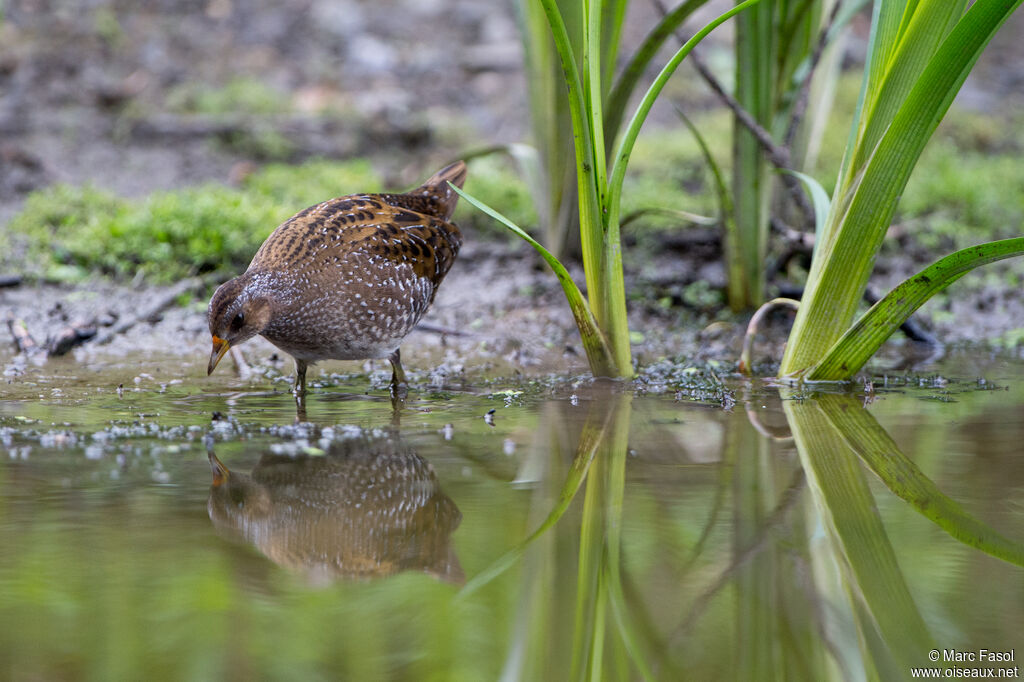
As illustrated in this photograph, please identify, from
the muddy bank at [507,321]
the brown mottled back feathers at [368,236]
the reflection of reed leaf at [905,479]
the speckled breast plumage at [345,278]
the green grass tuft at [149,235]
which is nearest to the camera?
the reflection of reed leaf at [905,479]

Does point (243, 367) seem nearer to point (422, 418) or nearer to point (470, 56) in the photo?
point (422, 418)

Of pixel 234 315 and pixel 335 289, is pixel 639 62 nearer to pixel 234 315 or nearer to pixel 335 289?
pixel 335 289

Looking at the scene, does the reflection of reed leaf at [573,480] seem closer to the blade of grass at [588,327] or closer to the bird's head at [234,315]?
the blade of grass at [588,327]

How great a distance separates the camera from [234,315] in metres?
3.85

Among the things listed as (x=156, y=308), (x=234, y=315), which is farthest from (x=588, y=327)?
(x=156, y=308)

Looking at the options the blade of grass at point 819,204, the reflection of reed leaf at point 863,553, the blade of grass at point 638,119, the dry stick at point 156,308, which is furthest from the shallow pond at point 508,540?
the dry stick at point 156,308

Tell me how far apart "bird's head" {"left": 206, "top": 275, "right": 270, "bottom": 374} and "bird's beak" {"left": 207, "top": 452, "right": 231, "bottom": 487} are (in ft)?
3.58

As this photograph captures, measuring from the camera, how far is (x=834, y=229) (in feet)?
11.9

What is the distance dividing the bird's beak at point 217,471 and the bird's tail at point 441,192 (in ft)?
7.74

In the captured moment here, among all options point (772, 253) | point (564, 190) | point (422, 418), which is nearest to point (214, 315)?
point (422, 418)

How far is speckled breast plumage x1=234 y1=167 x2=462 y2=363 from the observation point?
3965 millimetres

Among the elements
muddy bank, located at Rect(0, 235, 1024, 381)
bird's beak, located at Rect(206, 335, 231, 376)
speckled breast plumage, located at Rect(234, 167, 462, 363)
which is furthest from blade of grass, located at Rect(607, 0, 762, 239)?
bird's beak, located at Rect(206, 335, 231, 376)

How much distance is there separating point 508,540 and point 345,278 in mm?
A: 2155

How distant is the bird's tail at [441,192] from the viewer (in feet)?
16.2
